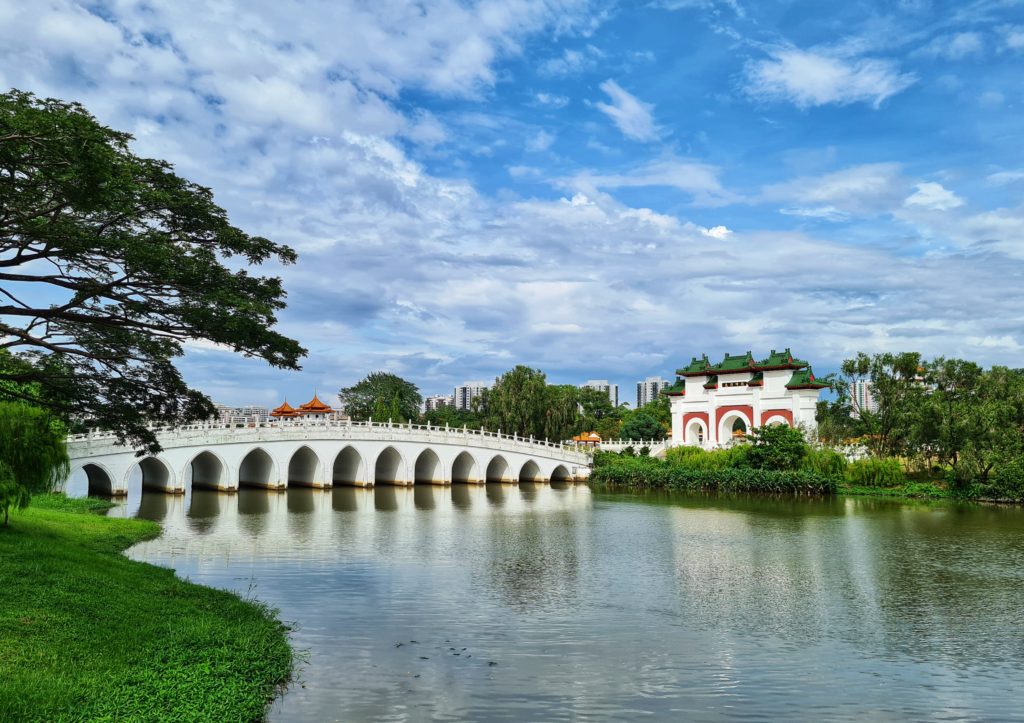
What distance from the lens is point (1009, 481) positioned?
97.2 feet

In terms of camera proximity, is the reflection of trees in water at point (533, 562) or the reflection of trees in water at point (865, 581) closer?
the reflection of trees in water at point (865, 581)

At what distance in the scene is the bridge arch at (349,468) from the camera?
3584 cm

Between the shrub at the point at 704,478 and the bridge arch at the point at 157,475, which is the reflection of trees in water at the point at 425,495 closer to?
the bridge arch at the point at 157,475

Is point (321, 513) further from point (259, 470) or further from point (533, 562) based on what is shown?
point (533, 562)

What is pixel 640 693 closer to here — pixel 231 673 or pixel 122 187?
pixel 231 673

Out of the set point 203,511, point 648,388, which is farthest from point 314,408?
point 648,388

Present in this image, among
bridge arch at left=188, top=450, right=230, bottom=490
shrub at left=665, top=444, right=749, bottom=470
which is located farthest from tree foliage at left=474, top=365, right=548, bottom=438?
bridge arch at left=188, top=450, right=230, bottom=490

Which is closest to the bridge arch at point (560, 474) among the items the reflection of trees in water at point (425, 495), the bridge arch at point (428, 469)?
the bridge arch at point (428, 469)

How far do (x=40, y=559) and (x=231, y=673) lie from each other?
4.03 meters

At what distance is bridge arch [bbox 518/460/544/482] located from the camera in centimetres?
4316

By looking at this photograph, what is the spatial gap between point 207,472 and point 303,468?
4.34 m

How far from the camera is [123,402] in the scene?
1062 centimetres

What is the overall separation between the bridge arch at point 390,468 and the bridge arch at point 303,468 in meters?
3.04

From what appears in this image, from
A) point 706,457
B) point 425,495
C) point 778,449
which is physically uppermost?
point 778,449
